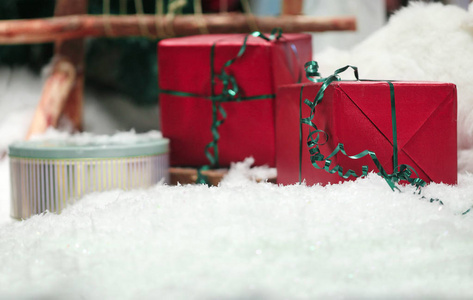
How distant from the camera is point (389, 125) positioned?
25.5 inches

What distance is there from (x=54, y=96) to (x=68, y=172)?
0.61 meters

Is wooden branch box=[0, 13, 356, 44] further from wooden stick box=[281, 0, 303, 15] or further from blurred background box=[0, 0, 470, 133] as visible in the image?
blurred background box=[0, 0, 470, 133]

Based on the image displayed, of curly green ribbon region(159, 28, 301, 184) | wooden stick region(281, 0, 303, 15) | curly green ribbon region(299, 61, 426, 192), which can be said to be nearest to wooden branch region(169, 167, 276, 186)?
curly green ribbon region(159, 28, 301, 184)

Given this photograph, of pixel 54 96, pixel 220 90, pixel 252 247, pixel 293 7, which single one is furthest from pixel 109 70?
pixel 252 247

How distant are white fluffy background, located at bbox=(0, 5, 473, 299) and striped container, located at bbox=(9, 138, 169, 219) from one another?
0.30 meters

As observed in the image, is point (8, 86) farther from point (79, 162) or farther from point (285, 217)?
point (285, 217)

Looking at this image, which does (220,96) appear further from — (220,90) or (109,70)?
(109,70)

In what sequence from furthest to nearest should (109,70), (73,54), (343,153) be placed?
1. (109,70)
2. (73,54)
3. (343,153)

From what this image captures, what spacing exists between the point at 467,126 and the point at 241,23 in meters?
0.76

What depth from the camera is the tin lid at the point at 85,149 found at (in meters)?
0.86

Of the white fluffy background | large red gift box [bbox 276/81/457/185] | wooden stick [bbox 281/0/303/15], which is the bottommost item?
the white fluffy background

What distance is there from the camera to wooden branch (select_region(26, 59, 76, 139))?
1356mm

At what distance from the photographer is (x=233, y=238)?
45 cm

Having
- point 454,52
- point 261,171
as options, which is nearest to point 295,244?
point 261,171
